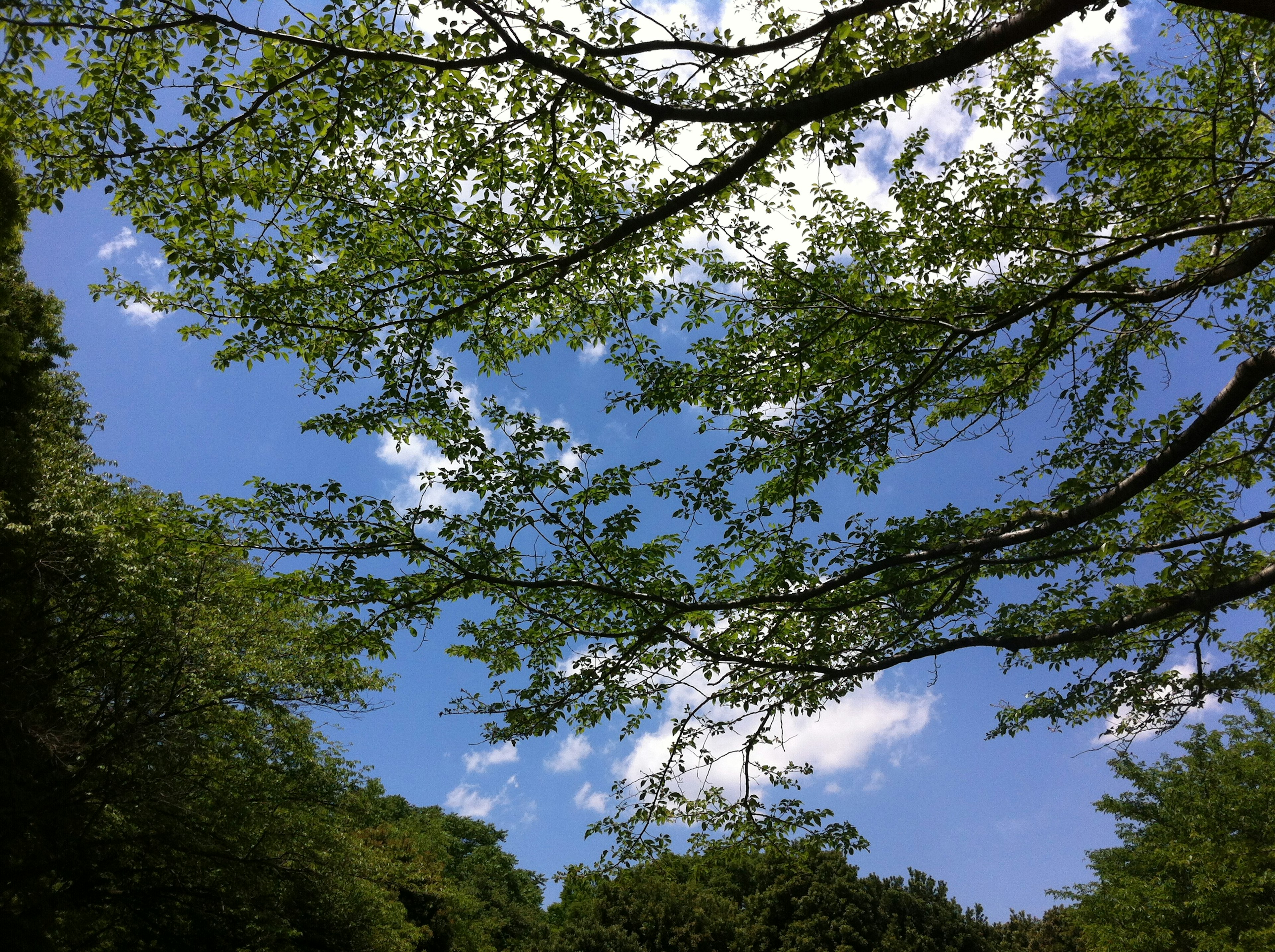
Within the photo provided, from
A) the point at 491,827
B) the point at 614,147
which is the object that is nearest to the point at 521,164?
the point at 614,147

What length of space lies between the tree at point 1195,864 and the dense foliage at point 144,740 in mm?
16423

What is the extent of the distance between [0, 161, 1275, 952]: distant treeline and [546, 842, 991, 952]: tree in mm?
82

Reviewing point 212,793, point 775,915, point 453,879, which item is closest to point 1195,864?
point 775,915

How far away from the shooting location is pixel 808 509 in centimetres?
730

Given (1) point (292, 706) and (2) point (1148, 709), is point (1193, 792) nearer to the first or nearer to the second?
(2) point (1148, 709)

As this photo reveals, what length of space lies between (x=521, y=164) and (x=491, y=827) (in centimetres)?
3528

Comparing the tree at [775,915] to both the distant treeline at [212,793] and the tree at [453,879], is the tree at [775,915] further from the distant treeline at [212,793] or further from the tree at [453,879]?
the tree at [453,879]

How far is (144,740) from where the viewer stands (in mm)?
11688

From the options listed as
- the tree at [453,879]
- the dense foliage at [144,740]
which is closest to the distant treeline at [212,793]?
the dense foliage at [144,740]

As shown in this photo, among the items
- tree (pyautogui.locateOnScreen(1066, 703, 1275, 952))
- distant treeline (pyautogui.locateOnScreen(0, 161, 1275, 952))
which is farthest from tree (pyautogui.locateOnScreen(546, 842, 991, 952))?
tree (pyautogui.locateOnScreen(1066, 703, 1275, 952))

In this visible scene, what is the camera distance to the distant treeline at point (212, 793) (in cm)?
1097

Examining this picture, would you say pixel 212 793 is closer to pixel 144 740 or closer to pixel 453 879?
pixel 144 740

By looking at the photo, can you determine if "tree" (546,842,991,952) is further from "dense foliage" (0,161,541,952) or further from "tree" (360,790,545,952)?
"dense foliage" (0,161,541,952)

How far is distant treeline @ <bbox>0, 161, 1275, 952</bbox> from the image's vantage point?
10969 millimetres
